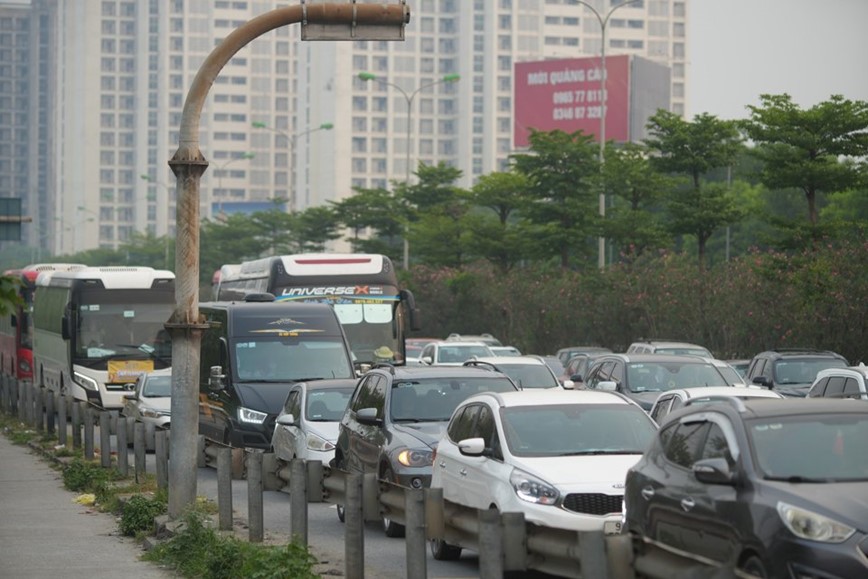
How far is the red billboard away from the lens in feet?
420

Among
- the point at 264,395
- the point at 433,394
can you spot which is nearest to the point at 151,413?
the point at 264,395

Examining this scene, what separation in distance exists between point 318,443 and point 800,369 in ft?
42.4

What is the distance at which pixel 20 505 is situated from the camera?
1959 cm

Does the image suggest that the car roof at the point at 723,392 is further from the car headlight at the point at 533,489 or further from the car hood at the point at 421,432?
the car headlight at the point at 533,489

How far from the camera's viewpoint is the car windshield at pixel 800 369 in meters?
29.5

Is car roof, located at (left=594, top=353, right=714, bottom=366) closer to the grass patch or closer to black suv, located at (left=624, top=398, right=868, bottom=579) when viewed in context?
the grass patch

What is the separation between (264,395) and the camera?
2375cm

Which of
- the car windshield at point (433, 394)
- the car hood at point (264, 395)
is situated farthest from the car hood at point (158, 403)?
the car windshield at point (433, 394)

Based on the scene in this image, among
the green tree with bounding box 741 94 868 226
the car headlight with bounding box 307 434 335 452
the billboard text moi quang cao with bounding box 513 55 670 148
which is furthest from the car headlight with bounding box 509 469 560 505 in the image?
the billboard text moi quang cao with bounding box 513 55 670 148

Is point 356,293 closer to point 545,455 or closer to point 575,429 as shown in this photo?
point 575,429

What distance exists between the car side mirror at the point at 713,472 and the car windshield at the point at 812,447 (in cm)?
18

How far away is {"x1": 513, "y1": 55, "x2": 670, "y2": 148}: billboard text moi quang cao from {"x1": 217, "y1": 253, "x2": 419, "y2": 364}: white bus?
9493 centimetres

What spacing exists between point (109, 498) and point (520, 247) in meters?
47.5

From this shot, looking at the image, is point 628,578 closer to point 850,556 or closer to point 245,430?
point 850,556
